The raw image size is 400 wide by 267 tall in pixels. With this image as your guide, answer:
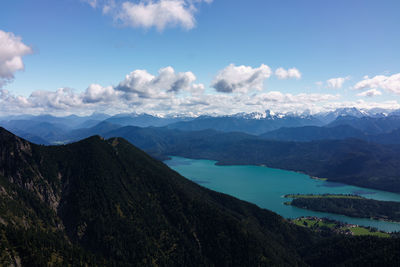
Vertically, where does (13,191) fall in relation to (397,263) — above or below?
above

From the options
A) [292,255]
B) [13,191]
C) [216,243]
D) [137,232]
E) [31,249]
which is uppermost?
[13,191]

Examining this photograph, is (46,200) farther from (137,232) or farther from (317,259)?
(317,259)

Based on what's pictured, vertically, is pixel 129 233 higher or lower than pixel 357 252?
higher

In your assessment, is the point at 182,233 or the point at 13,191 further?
the point at 182,233

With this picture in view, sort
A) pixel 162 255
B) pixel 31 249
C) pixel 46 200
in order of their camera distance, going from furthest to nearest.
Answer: pixel 46 200 → pixel 162 255 → pixel 31 249

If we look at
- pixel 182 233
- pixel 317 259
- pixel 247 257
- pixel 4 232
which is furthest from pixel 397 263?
pixel 4 232

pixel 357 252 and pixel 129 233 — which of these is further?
pixel 357 252

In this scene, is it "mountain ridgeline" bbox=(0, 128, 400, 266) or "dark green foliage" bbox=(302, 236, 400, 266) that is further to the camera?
"mountain ridgeline" bbox=(0, 128, 400, 266)

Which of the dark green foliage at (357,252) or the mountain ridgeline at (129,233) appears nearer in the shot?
the dark green foliage at (357,252)

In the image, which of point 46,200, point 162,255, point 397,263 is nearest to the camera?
point 397,263
